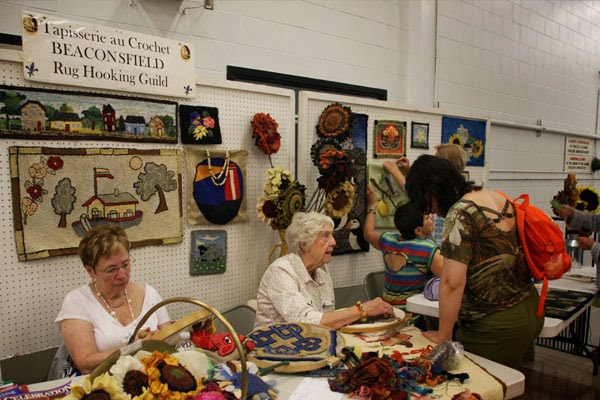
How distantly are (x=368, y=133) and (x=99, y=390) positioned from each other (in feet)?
7.77

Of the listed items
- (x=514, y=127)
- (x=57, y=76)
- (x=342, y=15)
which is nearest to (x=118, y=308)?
(x=57, y=76)

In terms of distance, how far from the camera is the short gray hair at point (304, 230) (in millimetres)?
2176

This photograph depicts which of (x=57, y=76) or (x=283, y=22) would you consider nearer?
(x=57, y=76)

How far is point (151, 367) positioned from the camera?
114 cm

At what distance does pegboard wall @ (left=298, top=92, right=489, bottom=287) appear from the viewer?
275 cm

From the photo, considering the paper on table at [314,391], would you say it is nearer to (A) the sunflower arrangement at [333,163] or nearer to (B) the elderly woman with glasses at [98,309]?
(B) the elderly woman with glasses at [98,309]

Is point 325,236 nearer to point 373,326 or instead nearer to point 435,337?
point 373,326

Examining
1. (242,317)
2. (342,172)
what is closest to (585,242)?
(342,172)

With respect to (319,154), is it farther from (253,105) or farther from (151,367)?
(151,367)

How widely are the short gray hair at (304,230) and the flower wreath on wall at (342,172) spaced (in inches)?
17.3

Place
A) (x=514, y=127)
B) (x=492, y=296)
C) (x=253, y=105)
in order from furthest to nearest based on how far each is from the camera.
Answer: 1. (x=514, y=127)
2. (x=253, y=105)
3. (x=492, y=296)

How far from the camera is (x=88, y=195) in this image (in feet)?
6.49

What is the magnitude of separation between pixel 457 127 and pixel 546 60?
3394 millimetres

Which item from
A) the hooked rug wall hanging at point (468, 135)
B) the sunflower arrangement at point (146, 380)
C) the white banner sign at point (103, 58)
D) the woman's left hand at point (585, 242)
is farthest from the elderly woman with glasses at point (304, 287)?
the woman's left hand at point (585, 242)
